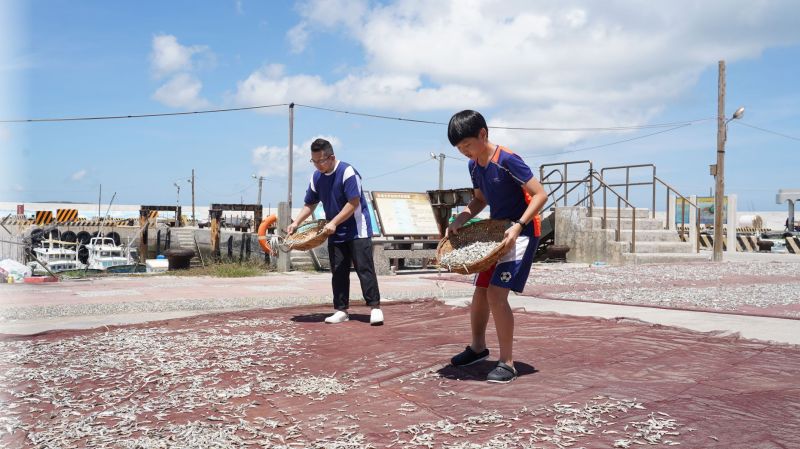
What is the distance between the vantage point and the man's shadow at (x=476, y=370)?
390 cm

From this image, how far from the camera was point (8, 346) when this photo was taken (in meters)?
4.69

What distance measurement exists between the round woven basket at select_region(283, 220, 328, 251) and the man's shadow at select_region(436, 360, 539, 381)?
7.12 feet

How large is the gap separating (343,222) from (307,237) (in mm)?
375

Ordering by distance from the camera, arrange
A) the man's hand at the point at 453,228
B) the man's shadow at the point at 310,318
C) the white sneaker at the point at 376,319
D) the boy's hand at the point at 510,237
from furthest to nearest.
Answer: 1. the man's shadow at the point at 310,318
2. the white sneaker at the point at 376,319
3. the man's hand at the point at 453,228
4. the boy's hand at the point at 510,237

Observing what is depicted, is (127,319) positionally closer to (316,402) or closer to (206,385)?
(206,385)

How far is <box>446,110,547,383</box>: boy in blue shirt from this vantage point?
379cm

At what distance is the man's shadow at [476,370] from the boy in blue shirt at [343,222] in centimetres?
187

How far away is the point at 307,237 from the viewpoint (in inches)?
240

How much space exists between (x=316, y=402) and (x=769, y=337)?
3.98 m

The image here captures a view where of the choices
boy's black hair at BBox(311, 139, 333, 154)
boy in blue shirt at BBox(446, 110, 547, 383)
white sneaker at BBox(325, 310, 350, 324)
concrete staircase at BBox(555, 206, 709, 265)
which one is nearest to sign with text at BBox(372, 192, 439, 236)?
concrete staircase at BBox(555, 206, 709, 265)

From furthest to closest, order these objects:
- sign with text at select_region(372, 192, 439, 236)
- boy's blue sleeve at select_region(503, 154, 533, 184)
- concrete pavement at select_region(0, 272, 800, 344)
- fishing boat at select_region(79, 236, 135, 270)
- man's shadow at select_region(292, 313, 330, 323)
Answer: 1. fishing boat at select_region(79, 236, 135, 270)
2. sign with text at select_region(372, 192, 439, 236)
3. man's shadow at select_region(292, 313, 330, 323)
4. concrete pavement at select_region(0, 272, 800, 344)
5. boy's blue sleeve at select_region(503, 154, 533, 184)

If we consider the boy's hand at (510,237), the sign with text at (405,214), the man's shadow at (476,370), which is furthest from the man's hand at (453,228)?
the sign with text at (405,214)

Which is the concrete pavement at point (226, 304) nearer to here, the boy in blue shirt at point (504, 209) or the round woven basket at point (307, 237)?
the round woven basket at point (307, 237)

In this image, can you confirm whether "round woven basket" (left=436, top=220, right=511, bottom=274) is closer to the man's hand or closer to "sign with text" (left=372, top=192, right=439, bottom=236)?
the man's hand
